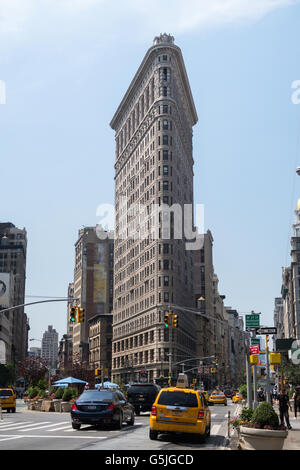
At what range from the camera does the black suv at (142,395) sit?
111ft

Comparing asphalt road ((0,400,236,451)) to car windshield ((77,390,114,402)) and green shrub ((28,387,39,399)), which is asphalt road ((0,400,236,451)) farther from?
green shrub ((28,387,39,399))

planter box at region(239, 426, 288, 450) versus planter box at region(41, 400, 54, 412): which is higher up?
planter box at region(239, 426, 288, 450)

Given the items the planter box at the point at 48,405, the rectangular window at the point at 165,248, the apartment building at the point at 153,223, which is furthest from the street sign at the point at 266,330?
the rectangular window at the point at 165,248

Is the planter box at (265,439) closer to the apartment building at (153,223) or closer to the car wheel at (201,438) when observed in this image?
the car wheel at (201,438)

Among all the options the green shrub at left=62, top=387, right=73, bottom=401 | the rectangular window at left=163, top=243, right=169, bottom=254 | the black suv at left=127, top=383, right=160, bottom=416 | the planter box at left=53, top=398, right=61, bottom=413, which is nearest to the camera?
the black suv at left=127, top=383, right=160, bottom=416

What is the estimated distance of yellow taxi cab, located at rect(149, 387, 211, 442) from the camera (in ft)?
61.0

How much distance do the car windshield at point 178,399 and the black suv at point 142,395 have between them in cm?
1489

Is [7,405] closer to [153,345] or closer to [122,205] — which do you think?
[153,345]

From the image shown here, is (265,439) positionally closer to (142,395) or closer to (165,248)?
(142,395)

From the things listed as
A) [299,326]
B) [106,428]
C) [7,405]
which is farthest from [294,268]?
[106,428]

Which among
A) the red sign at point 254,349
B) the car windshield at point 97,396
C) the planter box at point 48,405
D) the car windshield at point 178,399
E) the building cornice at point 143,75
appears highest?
the building cornice at point 143,75

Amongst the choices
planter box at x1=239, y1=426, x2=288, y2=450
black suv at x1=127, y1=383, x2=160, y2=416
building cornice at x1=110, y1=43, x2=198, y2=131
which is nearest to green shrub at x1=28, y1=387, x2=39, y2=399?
black suv at x1=127, y1=383, x2=160, y2=416

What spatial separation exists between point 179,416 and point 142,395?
1580cm

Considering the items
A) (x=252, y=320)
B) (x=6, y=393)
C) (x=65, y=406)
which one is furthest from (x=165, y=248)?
(x=252, y=320)
